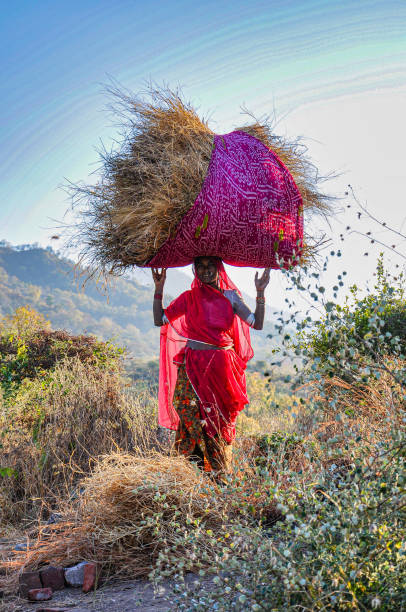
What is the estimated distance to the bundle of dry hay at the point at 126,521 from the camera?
9.75ft

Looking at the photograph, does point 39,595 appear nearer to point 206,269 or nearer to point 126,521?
point 126,521

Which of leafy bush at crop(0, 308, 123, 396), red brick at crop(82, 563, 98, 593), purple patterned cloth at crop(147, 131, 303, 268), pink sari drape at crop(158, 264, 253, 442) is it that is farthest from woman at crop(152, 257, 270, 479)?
leafy bush at crop(0, 308, 123, 396)

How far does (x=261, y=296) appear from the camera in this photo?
13.5ft

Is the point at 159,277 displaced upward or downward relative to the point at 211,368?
upward

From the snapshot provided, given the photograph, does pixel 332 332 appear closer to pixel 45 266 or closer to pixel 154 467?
pixel 154 467

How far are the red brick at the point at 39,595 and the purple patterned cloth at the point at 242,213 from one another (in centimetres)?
235

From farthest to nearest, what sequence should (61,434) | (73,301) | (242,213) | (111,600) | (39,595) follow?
(73,301), (61,434), (242,213), (39,595), (111,600)

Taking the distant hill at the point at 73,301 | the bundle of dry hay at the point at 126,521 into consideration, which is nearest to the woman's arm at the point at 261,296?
the bundle of dry hay at the point at 126,521

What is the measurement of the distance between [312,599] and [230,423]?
8.06 feet

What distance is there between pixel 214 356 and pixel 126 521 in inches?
58.0

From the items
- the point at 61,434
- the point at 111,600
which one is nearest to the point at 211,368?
the point at 111,600

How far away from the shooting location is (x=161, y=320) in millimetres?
4453

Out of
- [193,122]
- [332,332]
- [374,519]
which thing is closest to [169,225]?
[193,122]

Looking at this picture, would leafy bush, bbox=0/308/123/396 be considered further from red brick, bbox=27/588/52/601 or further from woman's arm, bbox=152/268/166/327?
red brick, bbox=27/588/52/601
